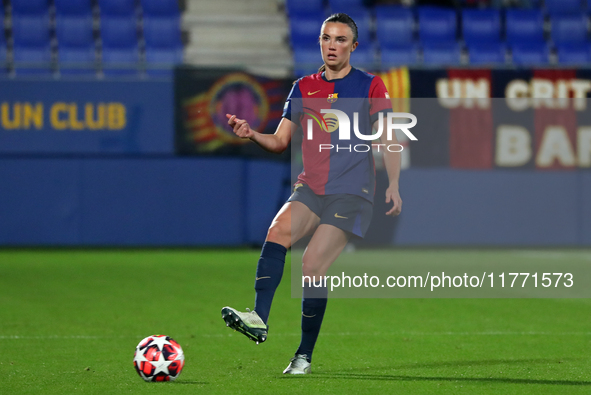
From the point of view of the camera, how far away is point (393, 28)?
18531 mm

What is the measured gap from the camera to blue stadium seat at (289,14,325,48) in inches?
716

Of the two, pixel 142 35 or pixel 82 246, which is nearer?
pixel 82 246

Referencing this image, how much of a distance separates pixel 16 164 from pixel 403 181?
717 cm

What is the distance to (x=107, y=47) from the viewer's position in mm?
17250

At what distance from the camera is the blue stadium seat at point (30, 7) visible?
17.5m

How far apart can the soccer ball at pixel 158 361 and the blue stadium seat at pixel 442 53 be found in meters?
13.8

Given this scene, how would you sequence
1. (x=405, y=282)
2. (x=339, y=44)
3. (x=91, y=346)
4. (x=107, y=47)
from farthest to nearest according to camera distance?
(x=107, y=47), (x=405, y=282), (x=91, y=346), (x=339, y=44)

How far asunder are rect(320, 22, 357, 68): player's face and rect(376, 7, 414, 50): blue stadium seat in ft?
44.2

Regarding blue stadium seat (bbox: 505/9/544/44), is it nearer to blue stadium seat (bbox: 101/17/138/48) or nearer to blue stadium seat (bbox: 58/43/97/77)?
blue stadium seat (bbox: 101/17/138/48)

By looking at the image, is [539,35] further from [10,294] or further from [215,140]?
[10,294]

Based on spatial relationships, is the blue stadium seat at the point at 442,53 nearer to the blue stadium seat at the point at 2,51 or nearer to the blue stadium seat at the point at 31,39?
the blue stadium seat at the point at 31,39

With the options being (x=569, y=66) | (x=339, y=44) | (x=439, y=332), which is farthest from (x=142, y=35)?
(x=339, y=44)

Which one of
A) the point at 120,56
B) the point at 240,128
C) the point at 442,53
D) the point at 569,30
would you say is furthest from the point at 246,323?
the point at 569,30

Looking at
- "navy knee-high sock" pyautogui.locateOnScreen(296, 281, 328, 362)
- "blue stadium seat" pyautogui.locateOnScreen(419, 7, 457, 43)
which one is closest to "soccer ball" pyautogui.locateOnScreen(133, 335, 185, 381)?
"navy knee-high sock" pyautogui.locateOnScreen(296, 281, 328, 362)
